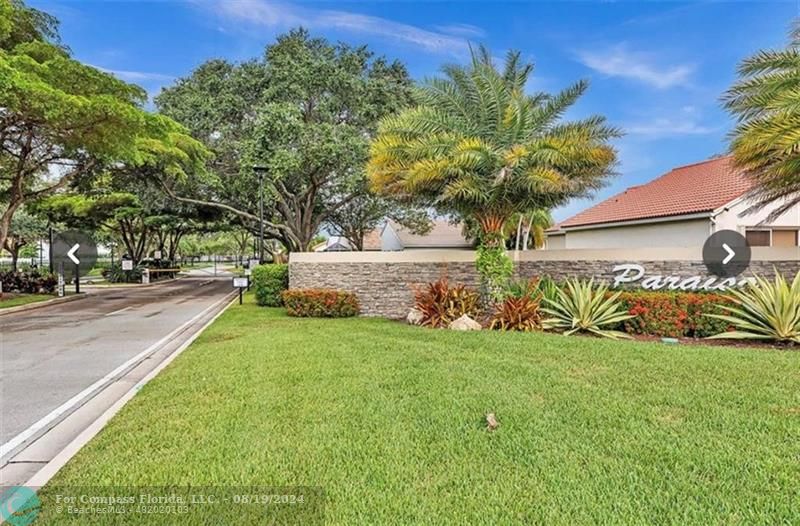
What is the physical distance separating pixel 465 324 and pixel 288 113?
41.1 ft

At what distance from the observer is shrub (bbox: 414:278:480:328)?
11.8m

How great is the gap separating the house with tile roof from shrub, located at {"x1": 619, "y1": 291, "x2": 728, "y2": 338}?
5.83 meters

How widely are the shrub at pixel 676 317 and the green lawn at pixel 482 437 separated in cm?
259

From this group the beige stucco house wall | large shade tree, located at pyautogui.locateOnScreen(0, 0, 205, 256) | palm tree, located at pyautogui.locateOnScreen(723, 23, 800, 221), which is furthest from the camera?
the beige stucco house wall

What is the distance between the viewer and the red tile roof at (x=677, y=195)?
16656mm

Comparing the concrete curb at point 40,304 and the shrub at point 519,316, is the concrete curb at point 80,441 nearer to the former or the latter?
the shrub at point 519,316

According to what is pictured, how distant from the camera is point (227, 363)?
748cm

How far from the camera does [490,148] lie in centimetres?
1148

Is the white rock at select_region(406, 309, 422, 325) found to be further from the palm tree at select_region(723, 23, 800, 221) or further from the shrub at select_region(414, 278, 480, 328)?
the palm tree at select_region(723, 23, 800, 221)

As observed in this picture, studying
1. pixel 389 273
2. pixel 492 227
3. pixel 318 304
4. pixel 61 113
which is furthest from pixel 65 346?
pixel 492 227

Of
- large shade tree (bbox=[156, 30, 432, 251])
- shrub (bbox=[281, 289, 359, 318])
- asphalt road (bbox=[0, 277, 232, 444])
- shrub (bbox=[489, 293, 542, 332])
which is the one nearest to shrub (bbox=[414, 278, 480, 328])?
shrub (bbox=[489, 293, 542, 332])

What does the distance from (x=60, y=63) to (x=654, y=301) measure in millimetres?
17713

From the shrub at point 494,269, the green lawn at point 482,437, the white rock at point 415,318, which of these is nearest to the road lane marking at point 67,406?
the green lawn at point 482,437

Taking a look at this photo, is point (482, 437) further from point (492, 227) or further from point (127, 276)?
point (127, 276)
